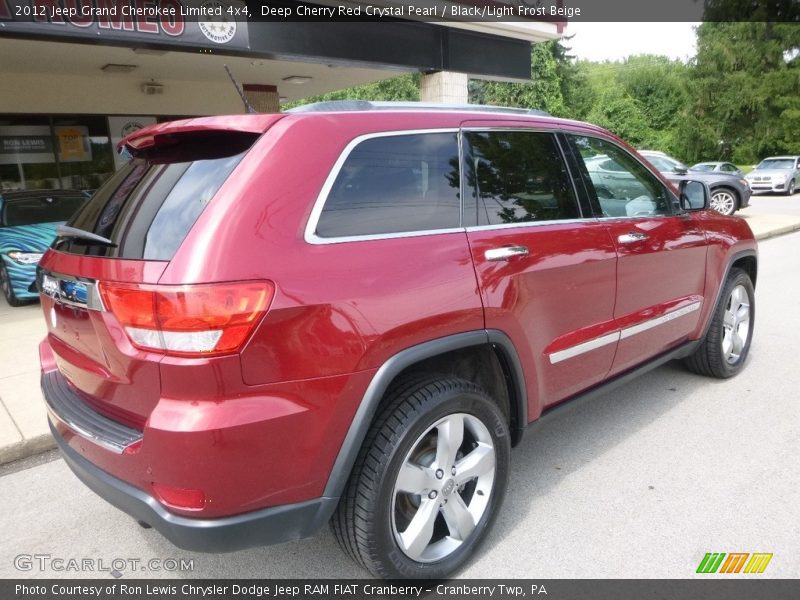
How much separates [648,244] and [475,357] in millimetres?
1428

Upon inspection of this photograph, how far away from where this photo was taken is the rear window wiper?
210cm

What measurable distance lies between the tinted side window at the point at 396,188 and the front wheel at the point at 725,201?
14.8m

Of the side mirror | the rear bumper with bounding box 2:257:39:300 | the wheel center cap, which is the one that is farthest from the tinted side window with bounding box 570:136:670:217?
the rear bumper with bounding box 2:257:39:300

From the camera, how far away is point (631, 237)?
3205 mm

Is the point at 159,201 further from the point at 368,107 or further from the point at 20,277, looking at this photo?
the point at 20,277

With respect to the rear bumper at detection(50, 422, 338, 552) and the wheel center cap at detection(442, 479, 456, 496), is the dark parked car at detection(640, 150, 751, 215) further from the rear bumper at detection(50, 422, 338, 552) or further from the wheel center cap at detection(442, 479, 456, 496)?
the rear bumper at detection(50, 422, 338, 552)

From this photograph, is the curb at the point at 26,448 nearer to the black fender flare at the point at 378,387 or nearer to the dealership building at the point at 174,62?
the black fender flare at the point at 378,387

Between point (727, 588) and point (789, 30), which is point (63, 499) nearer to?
point (727, 588)

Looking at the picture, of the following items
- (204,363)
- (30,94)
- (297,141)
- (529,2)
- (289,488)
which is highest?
(529,2)

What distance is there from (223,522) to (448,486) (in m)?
0.91

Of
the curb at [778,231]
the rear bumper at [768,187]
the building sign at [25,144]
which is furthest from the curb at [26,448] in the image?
the rear bumper at [768,187]

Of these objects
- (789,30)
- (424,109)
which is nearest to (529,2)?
(424,109)

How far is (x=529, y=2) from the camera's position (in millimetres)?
10781

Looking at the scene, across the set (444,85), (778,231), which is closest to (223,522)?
(444,85)
